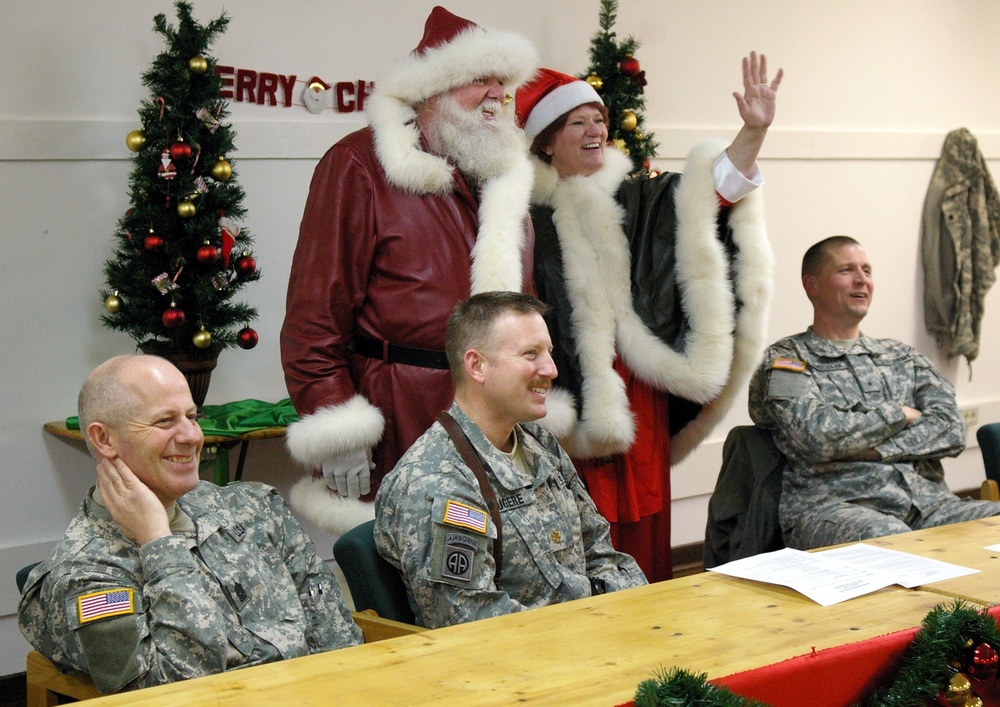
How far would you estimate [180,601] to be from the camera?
1.86 m

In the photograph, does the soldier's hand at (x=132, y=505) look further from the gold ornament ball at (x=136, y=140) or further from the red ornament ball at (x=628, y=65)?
the red ornament ball at (x=628, y=65)

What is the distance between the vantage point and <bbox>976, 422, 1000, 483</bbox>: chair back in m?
3.45

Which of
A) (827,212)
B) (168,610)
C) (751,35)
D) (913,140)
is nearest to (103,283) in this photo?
(168,610)

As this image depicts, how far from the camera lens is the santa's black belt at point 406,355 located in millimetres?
2836

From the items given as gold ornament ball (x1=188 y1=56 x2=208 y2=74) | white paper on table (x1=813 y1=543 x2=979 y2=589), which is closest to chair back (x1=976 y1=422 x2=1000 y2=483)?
white paper on table (x1=813 y1=543 x2=979 y2=589)

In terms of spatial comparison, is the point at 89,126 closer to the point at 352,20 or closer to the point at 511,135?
the point at 352,20

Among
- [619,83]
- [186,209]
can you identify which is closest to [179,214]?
[186,209]

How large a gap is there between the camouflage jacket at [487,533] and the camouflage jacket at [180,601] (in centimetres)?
20

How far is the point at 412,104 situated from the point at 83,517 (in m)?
1.46

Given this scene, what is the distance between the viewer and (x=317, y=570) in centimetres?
224

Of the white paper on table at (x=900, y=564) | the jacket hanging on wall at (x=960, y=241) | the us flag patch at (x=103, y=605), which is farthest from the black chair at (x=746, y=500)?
the jacket hanging on wall at (x=960, y=241)

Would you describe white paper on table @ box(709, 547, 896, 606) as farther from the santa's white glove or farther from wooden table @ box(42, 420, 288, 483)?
wooden table @ box(42, 420, 288, 483)

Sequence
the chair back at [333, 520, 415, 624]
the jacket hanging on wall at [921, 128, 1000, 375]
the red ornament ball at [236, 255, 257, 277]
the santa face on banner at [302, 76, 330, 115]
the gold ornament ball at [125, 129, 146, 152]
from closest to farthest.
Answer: the chair back at [333, 520, 415, 624] → the gold ornament ball at [125, 129, 146, 152] → the red ornament ball at [236, 255, 257, 277] → the santa face on banner at [302, 76, 330, 115] → the jacket hanging on wall at [921, 128, 1000, 375]

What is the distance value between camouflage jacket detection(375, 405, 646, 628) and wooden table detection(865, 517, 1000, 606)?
62 cm
